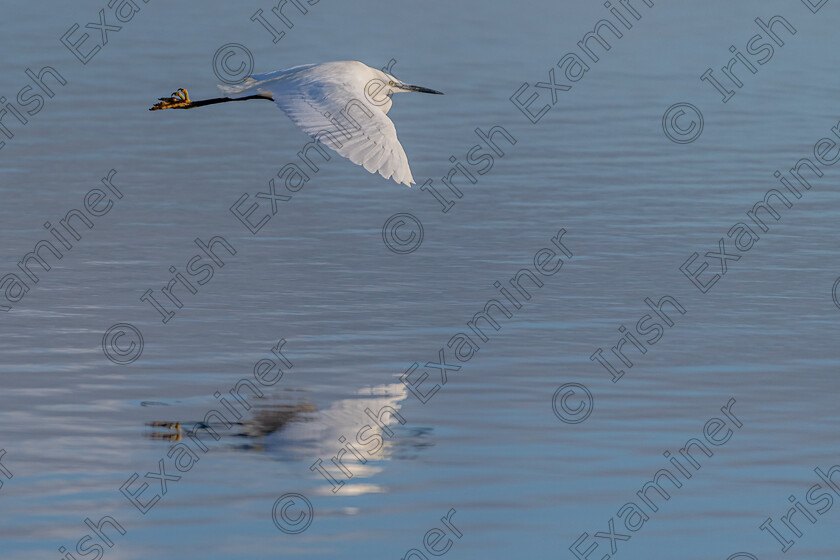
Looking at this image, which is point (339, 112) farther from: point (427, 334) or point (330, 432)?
point (330, 432)

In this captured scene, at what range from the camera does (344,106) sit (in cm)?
1231

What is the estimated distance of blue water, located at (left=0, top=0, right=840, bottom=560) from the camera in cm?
887

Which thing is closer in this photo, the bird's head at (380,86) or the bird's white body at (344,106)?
the bird's white body at (344,106)

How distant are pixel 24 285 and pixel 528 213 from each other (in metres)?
5.28

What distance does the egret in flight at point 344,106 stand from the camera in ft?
37.7

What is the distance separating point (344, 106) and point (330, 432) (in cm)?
308

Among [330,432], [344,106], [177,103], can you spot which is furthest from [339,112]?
[177,103]

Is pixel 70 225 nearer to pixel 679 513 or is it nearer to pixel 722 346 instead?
pixel 722 346

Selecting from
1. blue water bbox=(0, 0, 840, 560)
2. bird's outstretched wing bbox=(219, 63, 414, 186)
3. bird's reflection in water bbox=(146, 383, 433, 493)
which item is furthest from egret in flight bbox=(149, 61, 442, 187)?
bird's reflection in water bbox=(146, 383, 433, 493)

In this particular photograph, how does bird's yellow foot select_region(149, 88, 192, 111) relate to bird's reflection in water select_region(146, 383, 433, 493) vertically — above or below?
above

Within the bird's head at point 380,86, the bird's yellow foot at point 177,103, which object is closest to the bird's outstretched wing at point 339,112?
the bird's head at point 380,86

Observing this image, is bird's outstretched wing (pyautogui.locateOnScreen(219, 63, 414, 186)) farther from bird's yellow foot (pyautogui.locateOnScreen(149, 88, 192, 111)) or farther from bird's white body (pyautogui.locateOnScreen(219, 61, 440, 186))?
bird's yellow foot (pyautogui.locateOnScreen(149, 88, 192, 111))

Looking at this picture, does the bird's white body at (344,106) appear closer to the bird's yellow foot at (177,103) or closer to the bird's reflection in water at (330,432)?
the bird's reflection in water at (330,432)

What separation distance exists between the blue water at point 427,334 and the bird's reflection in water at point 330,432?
1.0 inches
